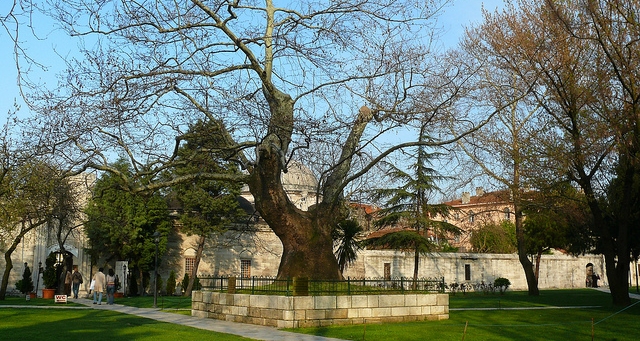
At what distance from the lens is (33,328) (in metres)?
13.1

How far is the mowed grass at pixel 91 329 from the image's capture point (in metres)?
11.5

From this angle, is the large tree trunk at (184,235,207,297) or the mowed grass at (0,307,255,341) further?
the large tree trunk at (184,235,207,297)

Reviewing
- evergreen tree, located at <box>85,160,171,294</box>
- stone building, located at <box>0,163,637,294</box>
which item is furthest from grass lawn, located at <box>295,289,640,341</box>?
evergreen tree, located at <box>85,160,171,294</box>

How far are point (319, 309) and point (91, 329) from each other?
4624mm

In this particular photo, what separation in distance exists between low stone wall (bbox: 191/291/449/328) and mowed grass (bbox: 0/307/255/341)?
1.55m

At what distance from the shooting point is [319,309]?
46.1 feet

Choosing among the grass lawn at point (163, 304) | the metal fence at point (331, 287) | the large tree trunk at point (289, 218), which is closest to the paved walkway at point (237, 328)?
the metal fence at point (331, 287)

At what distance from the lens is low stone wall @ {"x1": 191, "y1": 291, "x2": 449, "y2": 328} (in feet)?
45.2

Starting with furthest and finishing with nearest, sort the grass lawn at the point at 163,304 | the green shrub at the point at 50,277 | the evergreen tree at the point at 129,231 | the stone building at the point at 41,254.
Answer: the stone building at the point at 41,254 → the evergreen tree at the point at 129,231 → the green shrub at the point at 50,277 → the grass lawn at the point at 163,304

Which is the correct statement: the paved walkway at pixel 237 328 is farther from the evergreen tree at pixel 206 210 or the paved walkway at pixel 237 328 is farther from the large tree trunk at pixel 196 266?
the large tree trunk at pixel 196 266

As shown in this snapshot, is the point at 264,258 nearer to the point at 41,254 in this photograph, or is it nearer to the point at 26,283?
the point at 41,254

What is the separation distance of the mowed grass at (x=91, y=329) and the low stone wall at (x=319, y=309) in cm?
155

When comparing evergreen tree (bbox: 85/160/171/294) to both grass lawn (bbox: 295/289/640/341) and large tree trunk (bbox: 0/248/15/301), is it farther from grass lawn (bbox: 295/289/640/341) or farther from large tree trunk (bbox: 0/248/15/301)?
grass lawn (bbox: 295/289/640/341)

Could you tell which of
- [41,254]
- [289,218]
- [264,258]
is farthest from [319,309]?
[264,258]
